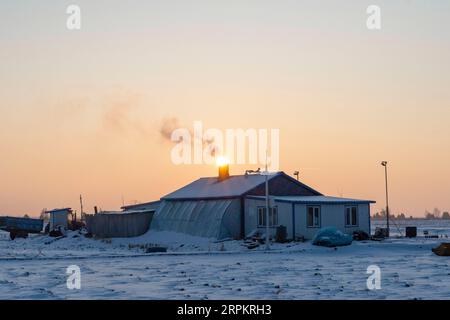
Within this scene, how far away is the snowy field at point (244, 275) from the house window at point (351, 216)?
27.8 feet

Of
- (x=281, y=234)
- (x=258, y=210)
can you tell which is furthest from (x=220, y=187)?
(x=281, y=234)

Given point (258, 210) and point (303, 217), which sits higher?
point (258, 210)

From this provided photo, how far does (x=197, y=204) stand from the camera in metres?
55.3

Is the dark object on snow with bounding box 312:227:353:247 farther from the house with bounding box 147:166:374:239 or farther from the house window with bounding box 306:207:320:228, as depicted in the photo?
the house window with bounding box 306:207:320:228

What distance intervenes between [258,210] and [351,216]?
6.79m

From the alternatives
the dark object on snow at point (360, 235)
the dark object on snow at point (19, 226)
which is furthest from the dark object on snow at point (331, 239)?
the dark object on snow at point (19, 226)

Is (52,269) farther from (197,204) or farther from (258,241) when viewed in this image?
(197,204)

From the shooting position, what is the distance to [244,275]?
25.1 m

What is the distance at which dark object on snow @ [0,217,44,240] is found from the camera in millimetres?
67875

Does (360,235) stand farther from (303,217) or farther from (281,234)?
(281,234)

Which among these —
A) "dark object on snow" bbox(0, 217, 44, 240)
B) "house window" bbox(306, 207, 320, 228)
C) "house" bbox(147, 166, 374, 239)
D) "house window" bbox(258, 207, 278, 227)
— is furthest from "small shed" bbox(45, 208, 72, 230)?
"house window" bbox(306, 207, 320, 228)

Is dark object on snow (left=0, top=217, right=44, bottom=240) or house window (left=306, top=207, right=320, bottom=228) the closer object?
house window (left=306, top=207, right=320, bottom=228)
